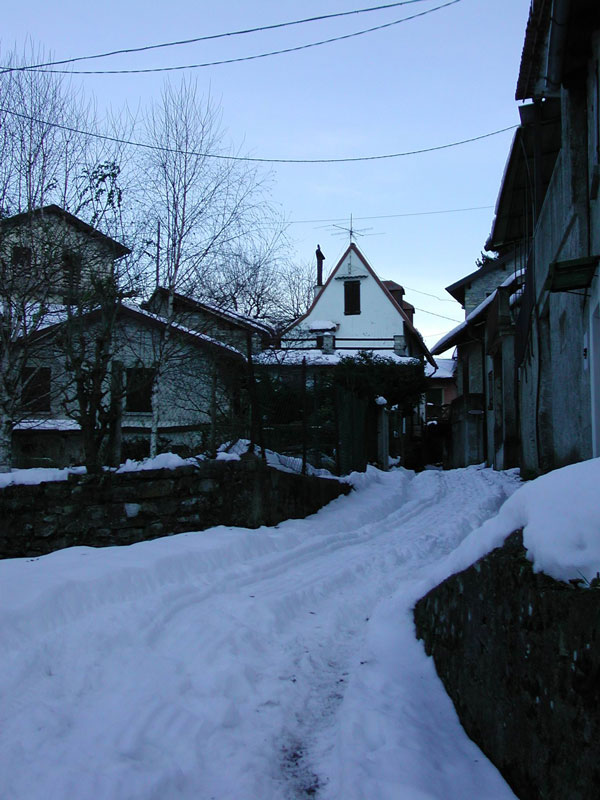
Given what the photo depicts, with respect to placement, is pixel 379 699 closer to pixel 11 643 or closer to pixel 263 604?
pixel 263 604

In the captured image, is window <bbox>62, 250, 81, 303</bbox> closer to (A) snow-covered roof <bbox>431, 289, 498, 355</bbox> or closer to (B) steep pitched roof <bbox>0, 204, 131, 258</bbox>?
(B) steep pitched roof <bbox>0, 204, 131, 258</bbox>

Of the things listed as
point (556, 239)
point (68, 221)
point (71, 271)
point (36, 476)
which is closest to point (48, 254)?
point (71, 271)

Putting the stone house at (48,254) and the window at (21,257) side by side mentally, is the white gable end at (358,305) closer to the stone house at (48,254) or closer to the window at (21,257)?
the stone house at (48,254)

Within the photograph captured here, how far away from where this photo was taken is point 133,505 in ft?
27.5

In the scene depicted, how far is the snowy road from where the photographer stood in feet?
9.16

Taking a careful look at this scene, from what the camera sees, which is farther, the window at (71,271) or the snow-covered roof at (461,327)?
the snow-covered roof at (461,327)

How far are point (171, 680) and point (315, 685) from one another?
768 mm

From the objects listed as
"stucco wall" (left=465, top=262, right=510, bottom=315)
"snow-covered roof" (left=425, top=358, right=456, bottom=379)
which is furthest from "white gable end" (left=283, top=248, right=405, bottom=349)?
"snow-covered roof" (left=425, top=358, right=456, bottom=379)

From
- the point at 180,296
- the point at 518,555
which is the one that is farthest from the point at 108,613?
the point at 180,296

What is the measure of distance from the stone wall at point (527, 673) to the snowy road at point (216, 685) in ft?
0.54

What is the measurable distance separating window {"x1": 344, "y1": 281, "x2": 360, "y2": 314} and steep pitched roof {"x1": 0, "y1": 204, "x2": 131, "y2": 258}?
24.2 m

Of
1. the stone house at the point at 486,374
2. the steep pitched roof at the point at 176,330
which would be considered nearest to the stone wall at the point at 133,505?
the steep pitched roof at the point at 176,330

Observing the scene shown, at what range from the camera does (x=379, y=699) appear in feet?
11.7

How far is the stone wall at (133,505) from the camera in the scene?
8.30m
